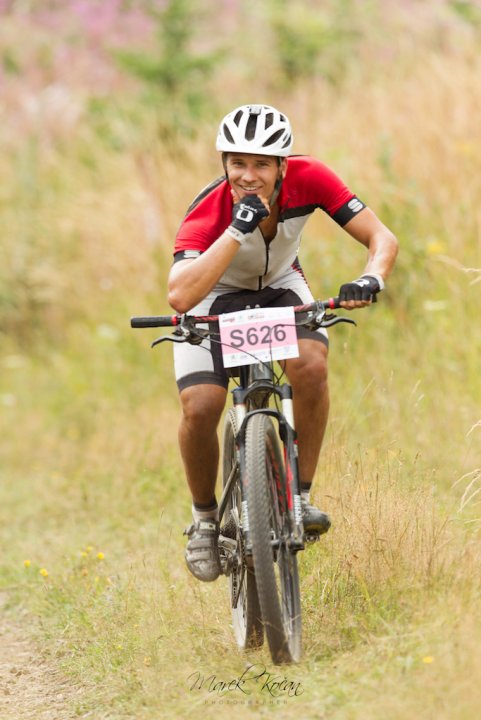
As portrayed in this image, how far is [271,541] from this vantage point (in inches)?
180

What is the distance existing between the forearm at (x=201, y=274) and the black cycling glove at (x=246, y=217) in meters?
0.03

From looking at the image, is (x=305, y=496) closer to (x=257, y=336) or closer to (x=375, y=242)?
(x=257, y=336)

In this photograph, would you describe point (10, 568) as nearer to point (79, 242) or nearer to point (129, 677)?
point (129, 677)

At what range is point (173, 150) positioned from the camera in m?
11.6

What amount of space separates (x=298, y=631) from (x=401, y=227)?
4939 mm

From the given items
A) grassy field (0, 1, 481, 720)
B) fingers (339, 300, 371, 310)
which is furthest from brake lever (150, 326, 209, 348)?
grassy field (0, 1, 481, 720)

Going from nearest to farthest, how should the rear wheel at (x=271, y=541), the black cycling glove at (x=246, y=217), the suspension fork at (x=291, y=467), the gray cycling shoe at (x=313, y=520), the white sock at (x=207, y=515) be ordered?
the rear wheel at (x=271, y=541), the suspension fork at (x=291, y=467), the black cycling glove at (x=246, y=217), the gray cycling shoe at (x=313, y=520), the white sock at (x=207, y=515)

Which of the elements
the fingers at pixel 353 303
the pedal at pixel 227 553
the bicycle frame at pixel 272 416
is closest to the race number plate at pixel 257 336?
the bicycle frame at pixel 272 416

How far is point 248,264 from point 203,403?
664mm

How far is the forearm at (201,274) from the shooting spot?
4.75 metres

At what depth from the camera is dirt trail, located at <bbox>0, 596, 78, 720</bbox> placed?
495 cm

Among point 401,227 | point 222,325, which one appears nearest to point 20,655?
point 222,325

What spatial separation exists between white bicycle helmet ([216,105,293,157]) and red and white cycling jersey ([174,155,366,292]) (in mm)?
194
